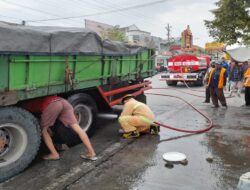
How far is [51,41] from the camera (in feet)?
16.5

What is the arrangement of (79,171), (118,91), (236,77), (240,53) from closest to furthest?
(79,171)
(118,91)
(236,77)
(240,53)

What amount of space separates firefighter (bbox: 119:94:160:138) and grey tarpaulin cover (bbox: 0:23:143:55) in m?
1.29

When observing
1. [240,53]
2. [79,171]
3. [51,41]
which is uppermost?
[240,53]

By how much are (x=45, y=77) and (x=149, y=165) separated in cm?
219

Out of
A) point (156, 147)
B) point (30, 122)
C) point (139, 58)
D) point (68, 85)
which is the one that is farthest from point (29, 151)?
point (139, 58)

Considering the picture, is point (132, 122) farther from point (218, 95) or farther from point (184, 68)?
point (184, 68)

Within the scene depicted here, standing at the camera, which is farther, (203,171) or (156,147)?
(156,147)

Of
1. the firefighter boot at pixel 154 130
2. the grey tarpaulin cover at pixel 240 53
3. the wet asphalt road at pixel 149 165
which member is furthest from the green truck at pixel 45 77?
the grey tarpaulin cover at pixel 240 53

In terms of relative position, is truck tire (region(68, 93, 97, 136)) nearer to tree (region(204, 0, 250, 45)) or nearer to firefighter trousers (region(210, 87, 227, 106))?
firefighter trousers (region(210, 87, 227, 106))

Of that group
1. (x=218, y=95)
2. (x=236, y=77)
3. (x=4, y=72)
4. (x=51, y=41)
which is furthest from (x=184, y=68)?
(x=4, y=72)

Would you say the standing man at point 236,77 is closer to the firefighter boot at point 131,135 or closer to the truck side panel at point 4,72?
the firefighter boot at point 131,135

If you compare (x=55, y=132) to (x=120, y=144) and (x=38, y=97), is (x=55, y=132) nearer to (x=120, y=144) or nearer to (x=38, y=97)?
(x=38, y=97)

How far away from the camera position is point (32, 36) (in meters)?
4.64

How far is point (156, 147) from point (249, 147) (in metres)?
1.72
